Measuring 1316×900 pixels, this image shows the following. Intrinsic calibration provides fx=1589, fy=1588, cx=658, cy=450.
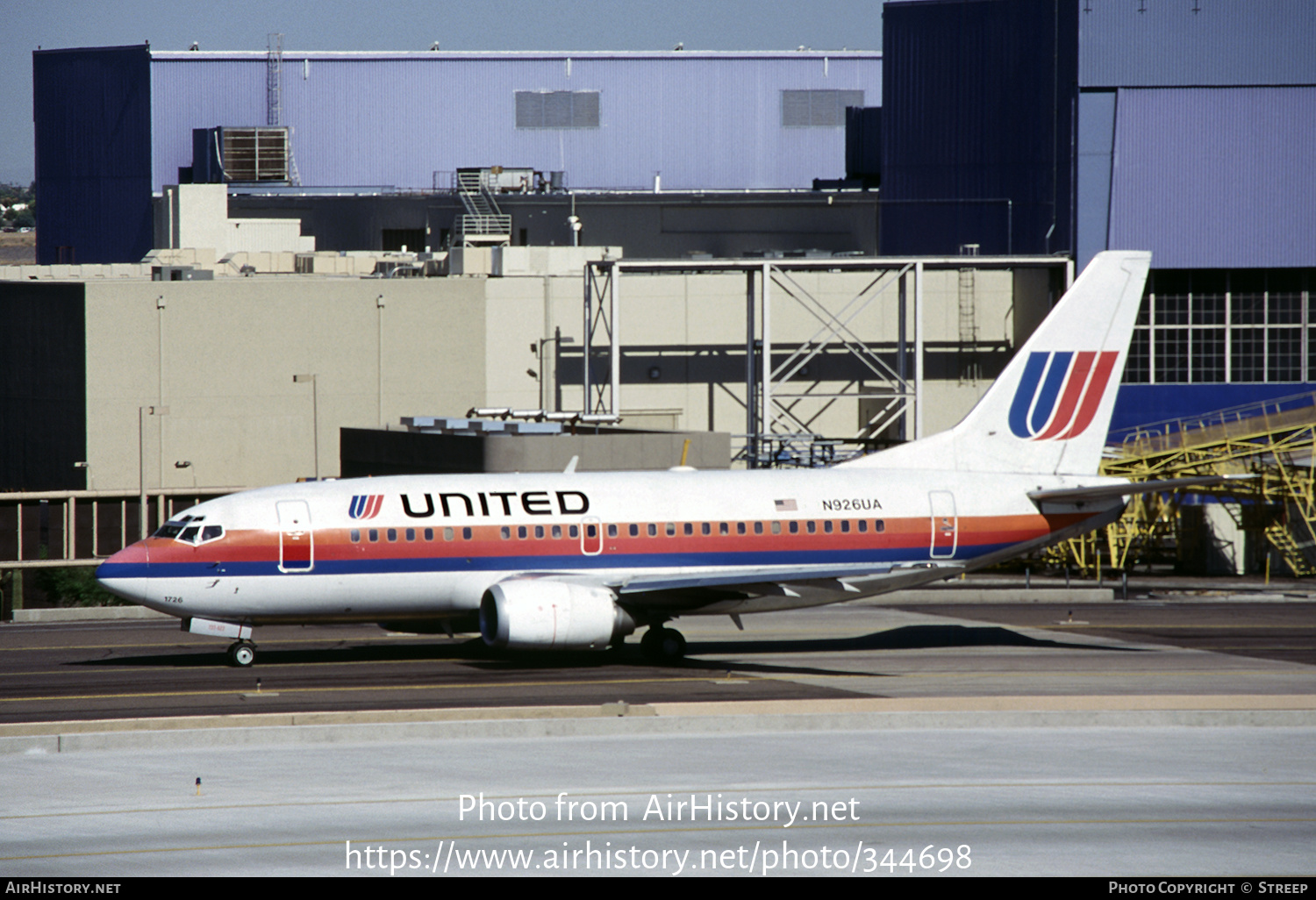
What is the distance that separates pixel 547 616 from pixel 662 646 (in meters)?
3.55

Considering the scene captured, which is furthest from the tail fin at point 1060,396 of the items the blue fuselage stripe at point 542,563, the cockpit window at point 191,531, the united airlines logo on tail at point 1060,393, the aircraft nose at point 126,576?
the aircraft nose at point 126,576

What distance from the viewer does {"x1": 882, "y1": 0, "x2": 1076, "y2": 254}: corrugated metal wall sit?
69.1 m

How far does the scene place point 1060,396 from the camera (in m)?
40.4

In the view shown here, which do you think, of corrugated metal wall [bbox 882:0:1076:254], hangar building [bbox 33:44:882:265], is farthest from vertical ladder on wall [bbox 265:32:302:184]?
corrugated metal wall [bbox 882:0:1076:254]

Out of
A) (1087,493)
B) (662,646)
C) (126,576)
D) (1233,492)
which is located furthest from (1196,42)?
(126,576)

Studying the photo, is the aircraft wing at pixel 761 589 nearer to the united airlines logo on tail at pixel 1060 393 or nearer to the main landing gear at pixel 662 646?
the main landing gear at pixel 662 646

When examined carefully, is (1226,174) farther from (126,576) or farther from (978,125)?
(126,576)

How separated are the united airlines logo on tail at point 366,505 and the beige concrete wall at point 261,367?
39100mm

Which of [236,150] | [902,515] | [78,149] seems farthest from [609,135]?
[902,515]

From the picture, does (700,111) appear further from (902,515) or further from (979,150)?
(902,515)

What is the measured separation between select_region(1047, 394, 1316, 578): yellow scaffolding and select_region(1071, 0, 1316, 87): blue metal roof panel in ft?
47.1

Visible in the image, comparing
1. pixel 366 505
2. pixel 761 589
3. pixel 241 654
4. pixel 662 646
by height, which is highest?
pixel 366 505

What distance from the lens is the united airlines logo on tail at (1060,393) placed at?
40219 mm

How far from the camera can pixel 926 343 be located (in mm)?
72812
